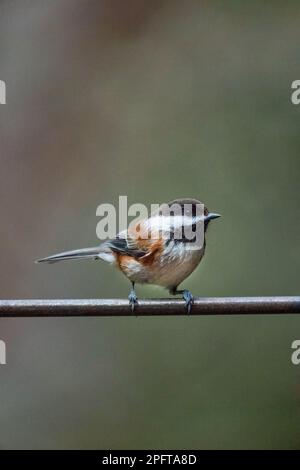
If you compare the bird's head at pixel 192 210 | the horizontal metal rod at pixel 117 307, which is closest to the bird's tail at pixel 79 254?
the bird's head at pixel 192 210

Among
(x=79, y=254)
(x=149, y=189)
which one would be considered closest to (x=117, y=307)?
(x=79, y=254)

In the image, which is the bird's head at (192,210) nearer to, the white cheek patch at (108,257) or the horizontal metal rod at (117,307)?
the white cheek patch at (108,257)

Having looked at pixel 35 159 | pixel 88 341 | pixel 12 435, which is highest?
pixel 35 159

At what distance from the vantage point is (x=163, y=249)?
2523 millimetres

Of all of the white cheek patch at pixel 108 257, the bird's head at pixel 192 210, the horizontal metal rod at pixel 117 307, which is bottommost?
the horizontal metal rod at pixel 117 307

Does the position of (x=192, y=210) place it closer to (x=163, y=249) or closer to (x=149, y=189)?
(x=163, y=249)

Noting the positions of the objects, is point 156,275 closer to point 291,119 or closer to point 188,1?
point 291,119

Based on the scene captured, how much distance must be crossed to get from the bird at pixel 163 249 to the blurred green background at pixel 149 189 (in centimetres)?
153

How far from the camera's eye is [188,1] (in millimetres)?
4547

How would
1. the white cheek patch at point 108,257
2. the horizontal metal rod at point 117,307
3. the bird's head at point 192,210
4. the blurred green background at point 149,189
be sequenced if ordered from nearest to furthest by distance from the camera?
1. the horizontal metal rod at point 117,307
2. the bird's head at point 192,210
3. the white cheek patch at point 108,257
4. the blurred green background at point 149,189

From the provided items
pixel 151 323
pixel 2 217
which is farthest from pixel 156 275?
pixel 2 217

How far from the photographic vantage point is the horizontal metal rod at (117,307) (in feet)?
5.61

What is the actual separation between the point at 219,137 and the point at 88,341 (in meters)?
1.44

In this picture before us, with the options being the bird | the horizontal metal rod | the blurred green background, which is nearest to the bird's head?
the bird
